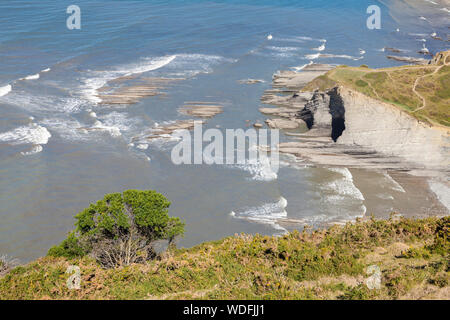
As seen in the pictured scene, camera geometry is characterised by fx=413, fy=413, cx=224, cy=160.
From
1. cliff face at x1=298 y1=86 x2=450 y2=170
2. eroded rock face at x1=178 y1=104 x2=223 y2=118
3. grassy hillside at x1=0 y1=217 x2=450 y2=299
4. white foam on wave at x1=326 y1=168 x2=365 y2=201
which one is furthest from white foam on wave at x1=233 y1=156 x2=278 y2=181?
grassy hillside at x1=0 y1=217 x2=450 y2=299

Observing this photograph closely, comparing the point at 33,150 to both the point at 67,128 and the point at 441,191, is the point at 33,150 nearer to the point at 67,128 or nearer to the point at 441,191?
the point at 67,128

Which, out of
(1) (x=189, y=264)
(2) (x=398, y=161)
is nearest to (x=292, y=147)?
(2) (x=398, y=161)

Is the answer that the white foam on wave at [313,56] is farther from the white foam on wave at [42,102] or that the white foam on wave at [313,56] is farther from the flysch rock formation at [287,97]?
the white foam on wave at [42,102]

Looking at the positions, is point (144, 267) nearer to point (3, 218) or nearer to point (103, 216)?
point (103, 216)

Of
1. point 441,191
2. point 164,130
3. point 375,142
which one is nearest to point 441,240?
point 441,191

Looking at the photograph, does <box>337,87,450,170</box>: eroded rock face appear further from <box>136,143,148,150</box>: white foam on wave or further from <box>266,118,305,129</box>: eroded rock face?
<box>136,143,148,150</box>: white foam on wave
